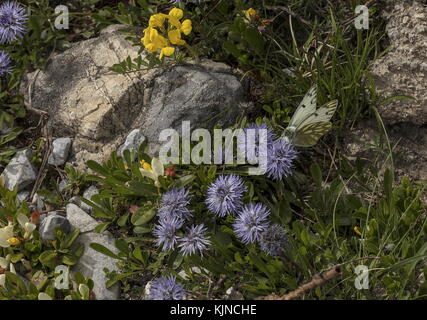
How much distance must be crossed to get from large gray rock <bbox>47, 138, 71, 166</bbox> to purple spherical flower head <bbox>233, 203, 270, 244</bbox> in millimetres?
1333

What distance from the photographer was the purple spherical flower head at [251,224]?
3141mm

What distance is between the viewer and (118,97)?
3963 millimetres

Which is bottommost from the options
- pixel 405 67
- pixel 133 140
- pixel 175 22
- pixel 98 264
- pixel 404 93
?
pixel 98 264

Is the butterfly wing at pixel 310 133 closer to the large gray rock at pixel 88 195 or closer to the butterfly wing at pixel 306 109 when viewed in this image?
the butterfly wing at pixel 306 109

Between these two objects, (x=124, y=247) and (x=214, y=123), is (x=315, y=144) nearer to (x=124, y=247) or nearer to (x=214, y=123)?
Result: (x=214, y=123)

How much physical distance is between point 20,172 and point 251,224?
160 centimetres

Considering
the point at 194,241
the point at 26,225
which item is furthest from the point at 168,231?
the point at 26,225

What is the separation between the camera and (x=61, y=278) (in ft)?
11.3

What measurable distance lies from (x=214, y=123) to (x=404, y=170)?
1.13m

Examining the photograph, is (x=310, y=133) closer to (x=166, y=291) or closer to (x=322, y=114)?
(x=322, y=114)

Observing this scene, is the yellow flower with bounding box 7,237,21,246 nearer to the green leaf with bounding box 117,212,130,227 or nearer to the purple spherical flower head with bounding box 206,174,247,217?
the green leaf with bounding box 117,212,130,227

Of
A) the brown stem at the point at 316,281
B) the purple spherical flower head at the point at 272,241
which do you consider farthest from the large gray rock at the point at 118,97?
the brown stem at the point at 316,281

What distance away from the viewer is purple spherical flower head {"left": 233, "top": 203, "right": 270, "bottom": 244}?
10.3 ft

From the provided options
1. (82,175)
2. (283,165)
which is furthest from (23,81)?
(283,165)
